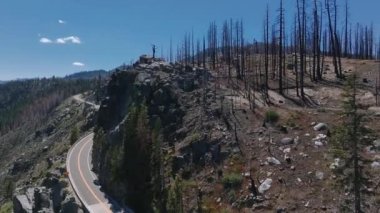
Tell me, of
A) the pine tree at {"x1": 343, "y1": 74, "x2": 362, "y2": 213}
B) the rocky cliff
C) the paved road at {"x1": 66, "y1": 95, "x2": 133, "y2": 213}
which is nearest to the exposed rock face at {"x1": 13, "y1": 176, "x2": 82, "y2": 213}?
the paved road at {"x1": 66, "y1": 95, "x2": 133, "y2": 213}

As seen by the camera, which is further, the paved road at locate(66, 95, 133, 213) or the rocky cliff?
the rocky cliff

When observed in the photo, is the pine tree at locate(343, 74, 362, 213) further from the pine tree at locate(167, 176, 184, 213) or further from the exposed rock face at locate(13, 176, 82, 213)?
the exposed rock face at locate(13, 176, 82, 213)

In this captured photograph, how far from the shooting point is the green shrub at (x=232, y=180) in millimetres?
41562

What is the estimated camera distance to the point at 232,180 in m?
41.7

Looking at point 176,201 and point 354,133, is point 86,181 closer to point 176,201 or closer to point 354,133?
point 176,201

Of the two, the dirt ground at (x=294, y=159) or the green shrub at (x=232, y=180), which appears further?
the green shrub at (x=232, y=180)

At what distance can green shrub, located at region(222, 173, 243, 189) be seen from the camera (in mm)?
41562

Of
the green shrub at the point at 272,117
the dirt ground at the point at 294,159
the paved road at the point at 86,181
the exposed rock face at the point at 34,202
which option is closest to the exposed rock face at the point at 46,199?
the exposed rock face at the point at 34,202

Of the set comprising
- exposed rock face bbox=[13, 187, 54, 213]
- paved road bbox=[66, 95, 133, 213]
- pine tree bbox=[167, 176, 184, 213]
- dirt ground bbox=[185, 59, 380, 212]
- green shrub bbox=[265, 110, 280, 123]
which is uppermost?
green shrub bbox=[265, 110, 280, 123]

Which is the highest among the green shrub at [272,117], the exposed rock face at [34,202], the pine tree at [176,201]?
the green shrub at [272,117]

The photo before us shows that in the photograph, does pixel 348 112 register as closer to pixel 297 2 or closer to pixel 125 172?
pixel 125 172

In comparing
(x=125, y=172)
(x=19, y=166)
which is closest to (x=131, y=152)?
(x=125, y=172)

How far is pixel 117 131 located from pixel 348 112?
34.2 metres

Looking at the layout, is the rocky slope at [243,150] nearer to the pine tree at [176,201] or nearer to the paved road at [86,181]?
the paved road at [86,181]
